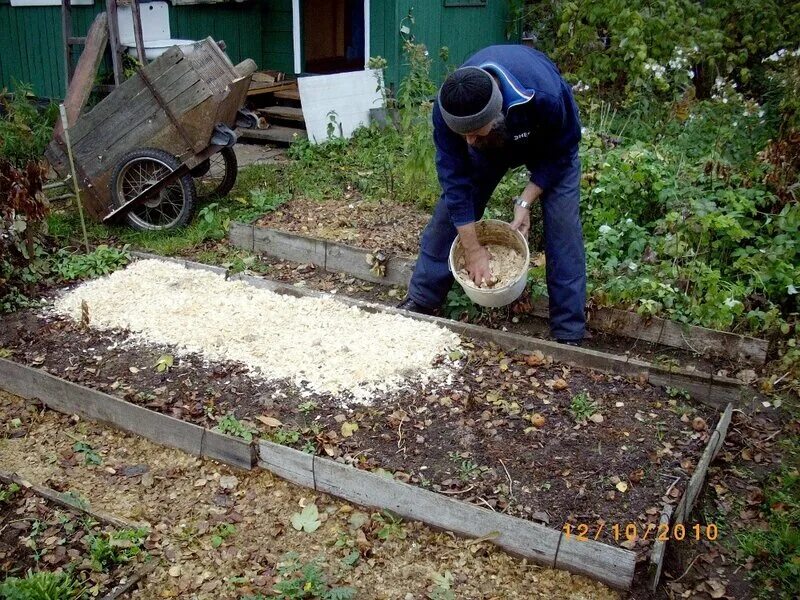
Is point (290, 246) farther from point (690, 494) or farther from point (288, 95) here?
point (288, 95)

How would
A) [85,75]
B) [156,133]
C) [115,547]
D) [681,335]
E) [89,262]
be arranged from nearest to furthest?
[115,547] < [681,335] < [89,262] < [156,133] < [85,75]

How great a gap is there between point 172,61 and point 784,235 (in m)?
4.62

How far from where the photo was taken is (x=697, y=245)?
488cm

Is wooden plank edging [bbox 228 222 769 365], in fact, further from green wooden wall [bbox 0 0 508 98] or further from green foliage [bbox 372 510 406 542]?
green wooden wall [bbox 0 0 508 98]

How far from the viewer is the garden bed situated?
3.19m

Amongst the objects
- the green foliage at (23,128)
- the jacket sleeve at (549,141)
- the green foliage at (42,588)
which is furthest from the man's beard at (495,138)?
the green foliage at (23,128)

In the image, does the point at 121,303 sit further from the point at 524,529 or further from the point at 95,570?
the point at 524,529

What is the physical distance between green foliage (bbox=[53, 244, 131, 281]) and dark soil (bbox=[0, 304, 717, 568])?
1.07 metres

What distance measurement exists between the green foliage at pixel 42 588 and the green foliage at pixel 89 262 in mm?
2973

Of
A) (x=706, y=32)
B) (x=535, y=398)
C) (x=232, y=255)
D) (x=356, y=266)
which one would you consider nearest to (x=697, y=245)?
(x=535, y=398)

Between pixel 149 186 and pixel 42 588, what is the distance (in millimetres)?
3988

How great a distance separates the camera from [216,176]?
724 centimetres

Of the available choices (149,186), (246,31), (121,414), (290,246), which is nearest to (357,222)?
(290,246)

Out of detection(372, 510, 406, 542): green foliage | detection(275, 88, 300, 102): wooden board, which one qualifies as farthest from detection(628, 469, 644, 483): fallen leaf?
detection(275, 88, 300, 102): wooden board
